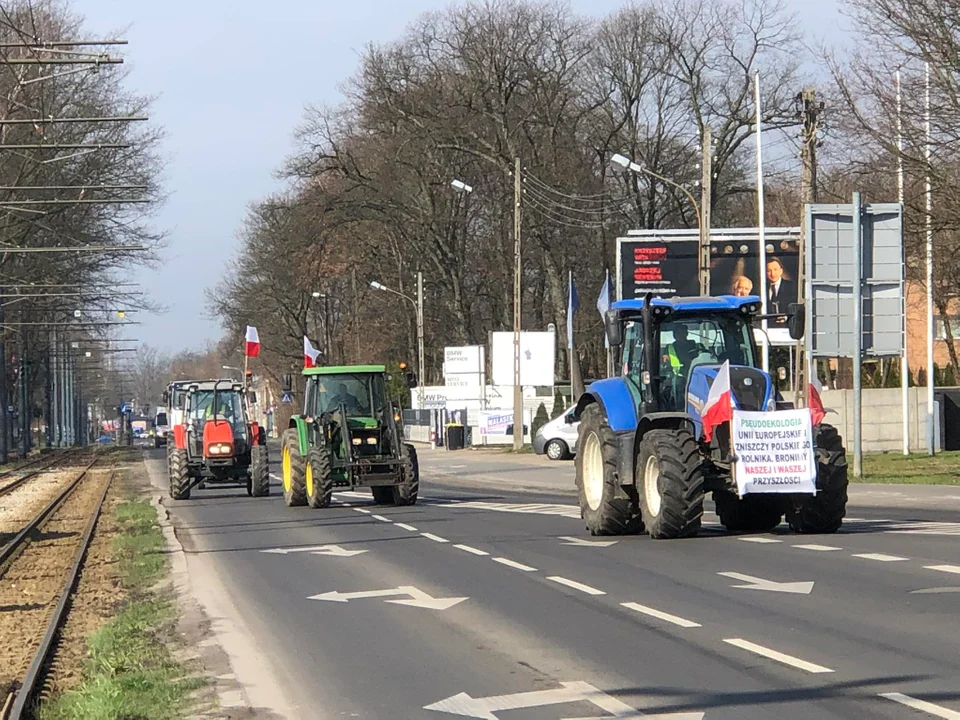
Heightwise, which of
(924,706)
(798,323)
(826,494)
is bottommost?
(924,706)

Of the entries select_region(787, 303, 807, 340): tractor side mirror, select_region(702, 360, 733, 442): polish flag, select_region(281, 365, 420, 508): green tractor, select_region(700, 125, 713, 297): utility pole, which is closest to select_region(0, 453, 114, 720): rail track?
select_region(281, 365, 420, 508): green tractor

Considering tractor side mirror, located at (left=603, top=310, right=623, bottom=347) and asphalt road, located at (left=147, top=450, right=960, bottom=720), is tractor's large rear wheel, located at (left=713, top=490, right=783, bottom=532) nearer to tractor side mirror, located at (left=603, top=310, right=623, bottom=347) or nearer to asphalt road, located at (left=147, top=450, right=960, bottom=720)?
asphalt road, located at (left=147, top=450, right=960, bottom=720)

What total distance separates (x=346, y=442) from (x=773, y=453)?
411 inches

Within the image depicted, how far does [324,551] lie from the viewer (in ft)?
56.5

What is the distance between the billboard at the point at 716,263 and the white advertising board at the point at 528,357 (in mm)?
5181

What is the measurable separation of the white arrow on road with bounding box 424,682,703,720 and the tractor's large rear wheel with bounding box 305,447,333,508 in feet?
53.8

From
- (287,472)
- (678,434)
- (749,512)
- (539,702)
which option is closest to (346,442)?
(287,472)

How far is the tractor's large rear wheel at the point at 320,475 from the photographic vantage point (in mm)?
24531

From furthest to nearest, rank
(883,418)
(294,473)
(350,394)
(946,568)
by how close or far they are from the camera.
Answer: (883,418)
(350,394)
(294,473)
(946,568)

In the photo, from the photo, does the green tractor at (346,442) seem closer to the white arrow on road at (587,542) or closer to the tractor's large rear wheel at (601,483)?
the tractor's large rear wheel at (601,483)

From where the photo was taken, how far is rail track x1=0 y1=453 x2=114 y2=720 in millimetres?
8836

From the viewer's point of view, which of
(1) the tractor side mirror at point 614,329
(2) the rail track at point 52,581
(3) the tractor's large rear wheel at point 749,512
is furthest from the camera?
(3) the tractor's large rear wheel at point 749,512

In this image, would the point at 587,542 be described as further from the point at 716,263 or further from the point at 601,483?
the point at 716,263

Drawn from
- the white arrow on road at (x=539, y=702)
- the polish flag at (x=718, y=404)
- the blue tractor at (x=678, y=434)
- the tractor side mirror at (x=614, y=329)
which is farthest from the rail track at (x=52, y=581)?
the polish flag at (x=718, y=404)
